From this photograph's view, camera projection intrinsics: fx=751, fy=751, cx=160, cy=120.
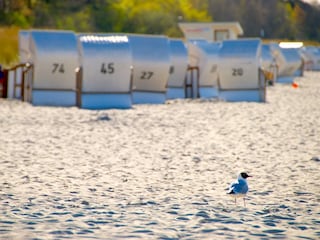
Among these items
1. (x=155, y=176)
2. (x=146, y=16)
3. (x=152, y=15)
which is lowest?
(x=155, y=176)

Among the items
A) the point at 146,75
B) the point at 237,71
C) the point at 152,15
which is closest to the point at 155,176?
the point at 146,75

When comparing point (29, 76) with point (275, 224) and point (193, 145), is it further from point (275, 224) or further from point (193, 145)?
point (275, 224)

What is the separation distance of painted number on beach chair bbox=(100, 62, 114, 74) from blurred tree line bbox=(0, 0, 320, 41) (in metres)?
33.5

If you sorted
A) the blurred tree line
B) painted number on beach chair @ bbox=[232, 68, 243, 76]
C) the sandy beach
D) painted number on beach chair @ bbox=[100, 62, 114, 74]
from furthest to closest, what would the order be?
the blurred tree line
painted number on beach chair @ bbox=[232, 68, 243, 76]
painted number on beach chair @ bbox=[100, 62, 114, 74]
the sandy beach

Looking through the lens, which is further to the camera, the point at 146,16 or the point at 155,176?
the point at 146,16

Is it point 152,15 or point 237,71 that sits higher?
point 152,15

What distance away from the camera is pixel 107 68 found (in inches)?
781

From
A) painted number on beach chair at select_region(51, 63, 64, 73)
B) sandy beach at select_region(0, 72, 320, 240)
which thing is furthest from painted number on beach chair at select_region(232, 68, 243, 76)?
sandy beach at select_region(0, 72, 320, 240)

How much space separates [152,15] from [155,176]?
69.0m

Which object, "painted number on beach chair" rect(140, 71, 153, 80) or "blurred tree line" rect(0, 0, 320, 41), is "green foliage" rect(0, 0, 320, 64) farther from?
"painted number on beach chair" rect(140, 71, 153, 80)

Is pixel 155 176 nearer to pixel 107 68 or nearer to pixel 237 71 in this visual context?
pixel 107 68

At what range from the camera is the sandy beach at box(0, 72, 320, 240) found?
6395mm

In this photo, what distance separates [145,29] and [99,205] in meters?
68.9

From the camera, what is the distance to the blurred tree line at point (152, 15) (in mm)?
63562
